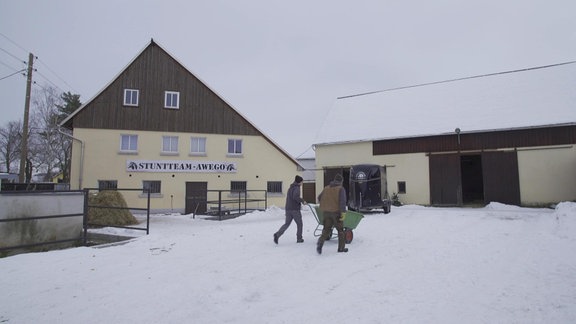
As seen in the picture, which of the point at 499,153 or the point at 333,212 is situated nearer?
the point at 333,212

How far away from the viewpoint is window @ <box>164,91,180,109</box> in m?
21.9

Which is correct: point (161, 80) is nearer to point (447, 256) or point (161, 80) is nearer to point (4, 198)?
point (4, 198)

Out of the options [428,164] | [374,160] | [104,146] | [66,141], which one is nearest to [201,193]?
[104,146]

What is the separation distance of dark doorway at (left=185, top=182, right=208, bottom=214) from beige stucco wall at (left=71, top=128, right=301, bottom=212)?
29cm

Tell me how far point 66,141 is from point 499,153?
4202 centimetres

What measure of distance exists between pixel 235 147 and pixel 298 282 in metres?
17.6

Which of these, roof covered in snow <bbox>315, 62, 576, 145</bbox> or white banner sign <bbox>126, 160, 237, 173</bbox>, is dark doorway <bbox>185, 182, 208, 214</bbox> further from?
roof covered in snow <bbox>315, 62, 576, 145</bbox>

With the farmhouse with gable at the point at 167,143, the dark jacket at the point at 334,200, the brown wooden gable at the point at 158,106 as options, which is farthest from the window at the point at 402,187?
the dark jacket at the point at 334,200

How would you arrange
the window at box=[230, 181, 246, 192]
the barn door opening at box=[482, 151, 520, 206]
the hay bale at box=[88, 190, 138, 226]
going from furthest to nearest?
the window at box=[230, 181, 246, 192], the barn door opening at box=[482, 151, 520, 206], the hay bale at box=[88, 190, 138, 226]

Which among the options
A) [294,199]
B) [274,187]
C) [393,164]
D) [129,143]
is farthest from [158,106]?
[393,164]

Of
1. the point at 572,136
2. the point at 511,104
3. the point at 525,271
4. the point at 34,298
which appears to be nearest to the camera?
the point at 34,298

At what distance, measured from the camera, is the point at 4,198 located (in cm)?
883

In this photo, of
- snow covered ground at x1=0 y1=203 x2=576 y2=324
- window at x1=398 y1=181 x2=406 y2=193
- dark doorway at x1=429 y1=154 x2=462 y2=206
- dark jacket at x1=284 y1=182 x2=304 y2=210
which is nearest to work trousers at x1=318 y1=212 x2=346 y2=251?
snow covered ground at x1=0 y1=203 x2=576 y2=324

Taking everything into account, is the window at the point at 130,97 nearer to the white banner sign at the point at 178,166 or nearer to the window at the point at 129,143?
the window at the point at 129,143
